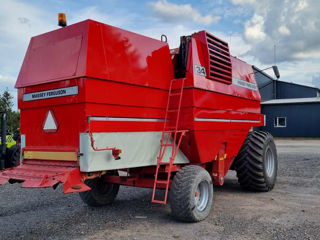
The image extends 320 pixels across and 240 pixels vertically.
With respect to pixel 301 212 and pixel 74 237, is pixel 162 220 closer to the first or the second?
pixel 74 237

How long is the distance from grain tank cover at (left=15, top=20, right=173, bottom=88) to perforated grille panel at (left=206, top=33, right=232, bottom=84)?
3.10 feet

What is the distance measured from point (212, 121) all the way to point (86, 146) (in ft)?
8.01

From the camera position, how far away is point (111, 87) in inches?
A: 179

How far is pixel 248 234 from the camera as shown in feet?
15.1

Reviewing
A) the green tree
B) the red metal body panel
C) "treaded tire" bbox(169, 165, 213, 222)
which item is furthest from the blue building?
"treaded tire" bbox(169, 165, 213, 222)

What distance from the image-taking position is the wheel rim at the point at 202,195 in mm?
5285

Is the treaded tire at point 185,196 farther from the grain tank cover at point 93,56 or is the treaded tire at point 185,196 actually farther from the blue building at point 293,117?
the blue building at point 293,117

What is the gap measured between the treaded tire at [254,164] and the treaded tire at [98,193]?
2703 mm

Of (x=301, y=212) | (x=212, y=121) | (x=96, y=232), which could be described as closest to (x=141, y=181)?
(x=96, y=232)

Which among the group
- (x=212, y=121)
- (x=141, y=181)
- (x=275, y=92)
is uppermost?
(x=275, y=92)

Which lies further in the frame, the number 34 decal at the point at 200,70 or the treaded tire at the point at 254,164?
the treaded tire at the point at 254,164

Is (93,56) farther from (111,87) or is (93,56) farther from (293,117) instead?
(293,117)

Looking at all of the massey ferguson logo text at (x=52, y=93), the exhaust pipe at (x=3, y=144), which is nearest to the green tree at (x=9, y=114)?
the exhaust pipe at (x=3, y=144)

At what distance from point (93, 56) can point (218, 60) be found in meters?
2.76
